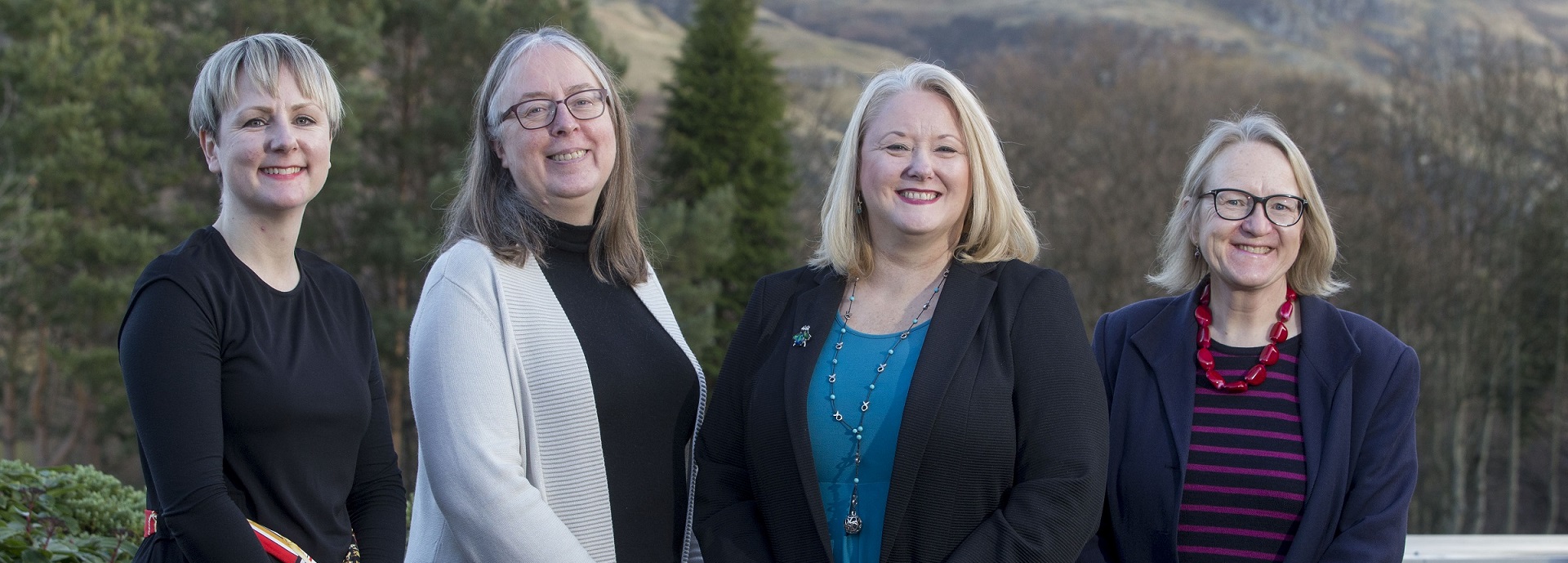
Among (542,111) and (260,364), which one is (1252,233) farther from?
(260,364)

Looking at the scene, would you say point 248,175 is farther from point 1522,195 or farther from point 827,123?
point 827,123

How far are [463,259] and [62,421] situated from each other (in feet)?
81.5

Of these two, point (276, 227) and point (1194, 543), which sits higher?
point (276, 227)

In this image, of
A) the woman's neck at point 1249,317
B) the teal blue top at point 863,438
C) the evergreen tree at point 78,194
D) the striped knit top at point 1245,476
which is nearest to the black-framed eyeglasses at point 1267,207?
the woman's neck at point 1249,317

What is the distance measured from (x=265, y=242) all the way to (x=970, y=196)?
1539mm

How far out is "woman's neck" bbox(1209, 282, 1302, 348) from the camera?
3.02 meters

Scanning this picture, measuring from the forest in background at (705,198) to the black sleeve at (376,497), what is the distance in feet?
56.8

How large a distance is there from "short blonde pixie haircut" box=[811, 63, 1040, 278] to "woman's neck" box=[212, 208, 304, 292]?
118 centimetres

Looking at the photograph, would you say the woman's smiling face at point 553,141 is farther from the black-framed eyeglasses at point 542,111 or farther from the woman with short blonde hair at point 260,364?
the woman with short blonde hair at point 260,364

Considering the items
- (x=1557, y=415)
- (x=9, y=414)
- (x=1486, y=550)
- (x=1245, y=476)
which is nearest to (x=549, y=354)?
(x=1245, y=476)

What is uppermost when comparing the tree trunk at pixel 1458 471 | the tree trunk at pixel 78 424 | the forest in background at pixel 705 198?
the forest in background at pixel 705 198

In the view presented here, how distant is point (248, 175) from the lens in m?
2.56

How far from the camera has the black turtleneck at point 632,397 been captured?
271cm

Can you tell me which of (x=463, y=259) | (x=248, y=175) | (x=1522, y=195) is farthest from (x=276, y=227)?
(x=1522, y=195)
